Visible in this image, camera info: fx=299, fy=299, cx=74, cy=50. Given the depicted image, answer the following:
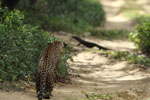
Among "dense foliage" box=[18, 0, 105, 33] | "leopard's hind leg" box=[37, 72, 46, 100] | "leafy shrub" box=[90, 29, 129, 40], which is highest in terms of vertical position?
"leopard's hind leg" box=[37, 72, 46, 100]

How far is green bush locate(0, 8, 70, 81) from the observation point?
5.98m

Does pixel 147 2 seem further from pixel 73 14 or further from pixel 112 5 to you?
pixel 73 14

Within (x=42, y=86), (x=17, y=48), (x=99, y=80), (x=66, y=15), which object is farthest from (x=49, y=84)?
(x=66, y=15)

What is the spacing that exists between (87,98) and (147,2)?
88.0ft

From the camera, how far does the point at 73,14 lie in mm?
18031

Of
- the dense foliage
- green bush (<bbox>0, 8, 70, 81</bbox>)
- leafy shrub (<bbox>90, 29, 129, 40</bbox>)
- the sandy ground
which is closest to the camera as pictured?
the sandy ground

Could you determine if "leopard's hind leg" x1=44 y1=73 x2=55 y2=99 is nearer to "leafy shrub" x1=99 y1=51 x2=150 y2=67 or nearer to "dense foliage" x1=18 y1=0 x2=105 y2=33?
"leafy shrub" x1=99 y1=51 x2=150 y2=67

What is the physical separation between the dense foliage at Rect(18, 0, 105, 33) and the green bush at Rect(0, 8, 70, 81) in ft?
14.8

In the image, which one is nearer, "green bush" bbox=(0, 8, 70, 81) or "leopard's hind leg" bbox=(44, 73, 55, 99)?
"leopard's hind leg" bbox=(44, 73, 55, 99)

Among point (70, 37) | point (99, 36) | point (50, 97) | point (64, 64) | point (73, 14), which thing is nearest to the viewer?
point (50, 97)

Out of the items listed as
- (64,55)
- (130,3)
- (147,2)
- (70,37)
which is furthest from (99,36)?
(147,2)

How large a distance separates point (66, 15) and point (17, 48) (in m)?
11.2

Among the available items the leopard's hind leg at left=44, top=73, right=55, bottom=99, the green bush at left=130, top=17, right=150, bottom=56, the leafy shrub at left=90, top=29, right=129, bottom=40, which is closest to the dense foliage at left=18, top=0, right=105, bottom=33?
the leafy shrub at left=90, top=29, right=129, bottom=40

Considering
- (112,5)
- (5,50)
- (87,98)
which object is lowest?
(112,5)
